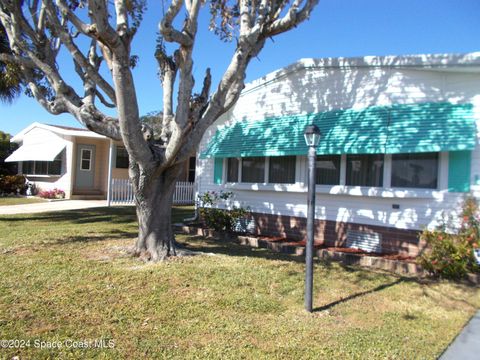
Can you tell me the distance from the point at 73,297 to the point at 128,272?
1.25 m

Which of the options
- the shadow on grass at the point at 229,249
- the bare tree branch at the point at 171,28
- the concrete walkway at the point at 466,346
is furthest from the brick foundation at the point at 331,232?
the bare tree branch at the point at 171,28

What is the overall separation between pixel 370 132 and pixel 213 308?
527 cm

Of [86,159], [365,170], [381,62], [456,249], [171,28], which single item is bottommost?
[456,249]

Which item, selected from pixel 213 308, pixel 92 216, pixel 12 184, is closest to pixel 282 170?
pixel 213 308

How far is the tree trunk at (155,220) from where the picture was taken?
→ 7.21 meters

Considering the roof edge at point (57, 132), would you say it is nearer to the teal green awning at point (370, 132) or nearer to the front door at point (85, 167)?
the front door at point (85, 167)

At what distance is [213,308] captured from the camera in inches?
198

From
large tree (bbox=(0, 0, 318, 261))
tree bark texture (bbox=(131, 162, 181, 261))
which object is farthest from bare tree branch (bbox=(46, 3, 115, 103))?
tree bark texture (bbox=(131, 162, 181, 261))

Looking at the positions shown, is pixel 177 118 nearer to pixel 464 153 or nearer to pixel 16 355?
pixel 16 355

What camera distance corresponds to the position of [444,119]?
298 inches

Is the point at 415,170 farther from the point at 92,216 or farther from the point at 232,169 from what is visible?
the point at 92,216

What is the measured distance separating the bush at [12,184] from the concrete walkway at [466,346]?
2374 cm

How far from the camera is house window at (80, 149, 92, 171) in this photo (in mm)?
20875

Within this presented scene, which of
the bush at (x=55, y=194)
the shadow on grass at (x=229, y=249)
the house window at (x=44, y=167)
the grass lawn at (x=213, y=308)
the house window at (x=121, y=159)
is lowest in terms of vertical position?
the grass lawn at (x=213, y=308)
